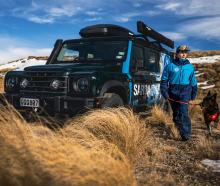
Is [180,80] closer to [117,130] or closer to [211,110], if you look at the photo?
[211,110]

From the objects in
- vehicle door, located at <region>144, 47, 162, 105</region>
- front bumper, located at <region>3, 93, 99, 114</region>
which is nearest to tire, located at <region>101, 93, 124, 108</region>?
front bumper, located at <region>3, 93, 99, 114</region>

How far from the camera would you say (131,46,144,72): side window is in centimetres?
702

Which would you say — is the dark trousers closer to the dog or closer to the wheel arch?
the dog

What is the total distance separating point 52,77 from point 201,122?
13.8 feet

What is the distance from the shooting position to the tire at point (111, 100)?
5973 millimetres

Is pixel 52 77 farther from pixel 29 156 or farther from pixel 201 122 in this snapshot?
pixel 201 122

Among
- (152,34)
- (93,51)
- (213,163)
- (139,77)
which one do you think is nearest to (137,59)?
(139,77)

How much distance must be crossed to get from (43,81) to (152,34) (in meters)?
2.86

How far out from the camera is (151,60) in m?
8.12

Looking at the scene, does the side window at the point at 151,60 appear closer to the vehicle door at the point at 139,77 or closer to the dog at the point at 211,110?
the vehicle door at the point at 139,77

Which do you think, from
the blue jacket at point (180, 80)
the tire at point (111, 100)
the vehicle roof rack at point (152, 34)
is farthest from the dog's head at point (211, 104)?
the vehicle roof rack at point (152, 34)

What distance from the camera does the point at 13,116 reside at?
3.79 metres

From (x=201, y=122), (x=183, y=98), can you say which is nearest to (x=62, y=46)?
(x=183, y=98)

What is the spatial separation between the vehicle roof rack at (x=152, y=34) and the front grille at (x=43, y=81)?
2133mm
